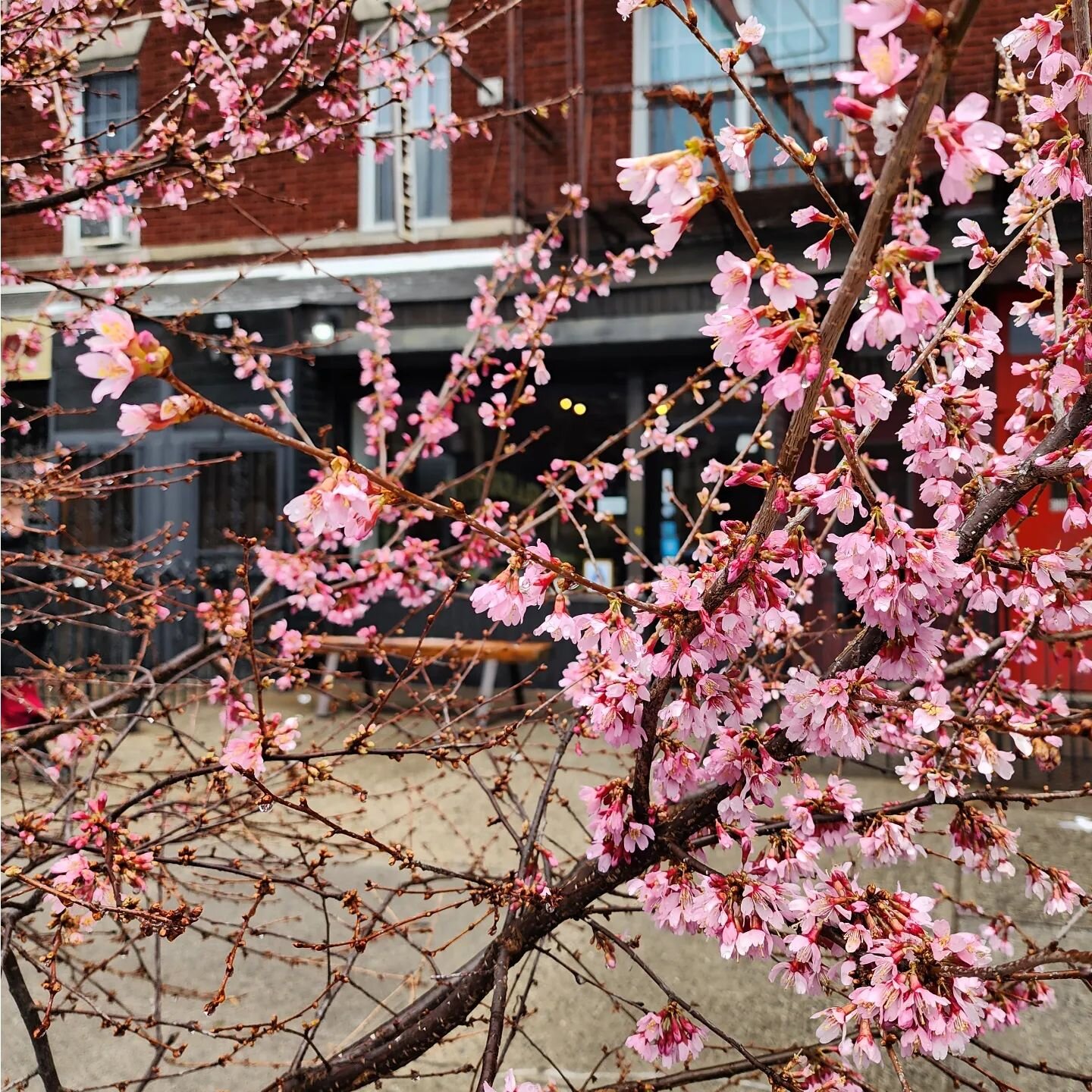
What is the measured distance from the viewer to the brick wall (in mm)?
7766

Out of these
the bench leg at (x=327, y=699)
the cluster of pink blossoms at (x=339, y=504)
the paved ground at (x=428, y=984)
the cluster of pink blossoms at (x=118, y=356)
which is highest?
the cluster of pink blossoms at (x=118, y=356)

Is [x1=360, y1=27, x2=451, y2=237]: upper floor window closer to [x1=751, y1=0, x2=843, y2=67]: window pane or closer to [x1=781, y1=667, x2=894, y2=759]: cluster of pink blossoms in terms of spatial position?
[x1=751, y1=0, x2=843, y2=67]: window pane

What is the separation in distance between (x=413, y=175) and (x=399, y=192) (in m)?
0.45

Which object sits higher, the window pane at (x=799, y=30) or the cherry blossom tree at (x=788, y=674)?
the window pane at (x=799, y=30)

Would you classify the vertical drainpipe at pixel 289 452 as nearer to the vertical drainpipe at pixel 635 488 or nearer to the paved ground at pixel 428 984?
the vertical drainpipe at pixel 635 488

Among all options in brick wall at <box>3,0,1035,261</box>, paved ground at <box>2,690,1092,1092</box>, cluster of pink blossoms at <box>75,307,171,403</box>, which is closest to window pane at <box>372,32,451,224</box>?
brick wall at <box>3,0,1035,261</box>

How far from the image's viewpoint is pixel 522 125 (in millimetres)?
8195

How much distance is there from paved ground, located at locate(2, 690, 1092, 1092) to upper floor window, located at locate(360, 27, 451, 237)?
629cm

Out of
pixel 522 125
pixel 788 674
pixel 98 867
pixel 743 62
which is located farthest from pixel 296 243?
pixel 788 674

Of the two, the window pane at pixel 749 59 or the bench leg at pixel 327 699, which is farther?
the bench leg at pixel 327 699

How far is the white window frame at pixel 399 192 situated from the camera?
8.41 m

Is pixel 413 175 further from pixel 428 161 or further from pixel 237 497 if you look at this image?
pixel 237 497

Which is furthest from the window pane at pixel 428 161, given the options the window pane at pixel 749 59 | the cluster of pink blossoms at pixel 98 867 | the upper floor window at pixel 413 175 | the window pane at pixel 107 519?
the cluster of pink blossoms at pixel 98 867

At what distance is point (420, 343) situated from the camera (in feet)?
28.5
